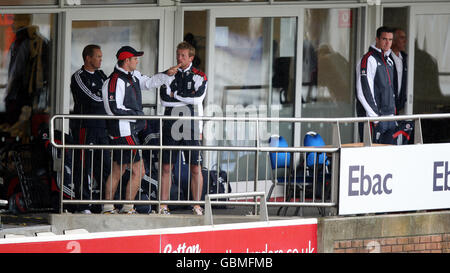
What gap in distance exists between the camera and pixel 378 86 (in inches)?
464

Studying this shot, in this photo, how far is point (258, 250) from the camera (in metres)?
8.83

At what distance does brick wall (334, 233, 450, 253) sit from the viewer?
985 centimetres

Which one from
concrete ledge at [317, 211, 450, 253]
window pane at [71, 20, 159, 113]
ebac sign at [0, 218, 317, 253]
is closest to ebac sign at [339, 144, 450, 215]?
concrete ledge at [317, 211, 450, 253]

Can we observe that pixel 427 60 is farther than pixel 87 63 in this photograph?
Yes

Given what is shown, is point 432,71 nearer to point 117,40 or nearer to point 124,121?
point 117,40

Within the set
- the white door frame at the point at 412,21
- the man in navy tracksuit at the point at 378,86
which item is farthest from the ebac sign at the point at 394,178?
the white door frame at the point at 412,21

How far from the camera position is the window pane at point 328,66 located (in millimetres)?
13227

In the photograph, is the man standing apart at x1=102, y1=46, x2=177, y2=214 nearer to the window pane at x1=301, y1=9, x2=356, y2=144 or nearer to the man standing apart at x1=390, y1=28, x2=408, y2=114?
the window pane at x1=301, y1=9, x2=356, y2=144

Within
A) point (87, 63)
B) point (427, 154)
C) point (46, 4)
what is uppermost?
point (46, 4)

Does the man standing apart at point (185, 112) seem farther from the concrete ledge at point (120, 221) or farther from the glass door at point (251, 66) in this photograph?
the glass door at point (251, 66)

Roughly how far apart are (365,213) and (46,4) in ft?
16.3

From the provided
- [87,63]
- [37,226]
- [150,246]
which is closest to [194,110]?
[87,63]

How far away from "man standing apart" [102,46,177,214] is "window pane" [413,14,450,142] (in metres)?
3.81

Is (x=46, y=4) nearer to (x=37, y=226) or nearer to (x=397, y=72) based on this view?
(x=37, y=226)
